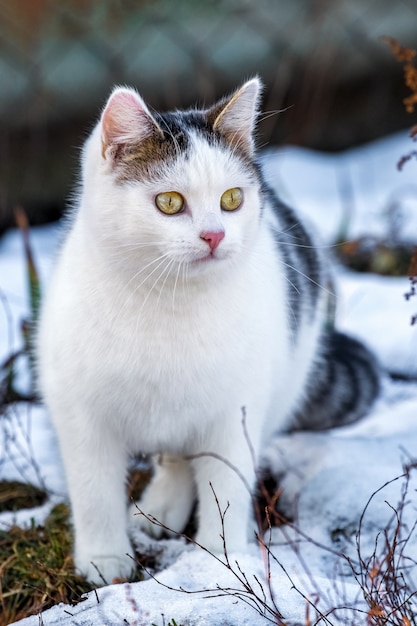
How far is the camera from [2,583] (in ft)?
6.21

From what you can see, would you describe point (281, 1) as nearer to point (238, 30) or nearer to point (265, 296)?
point (238, 30)

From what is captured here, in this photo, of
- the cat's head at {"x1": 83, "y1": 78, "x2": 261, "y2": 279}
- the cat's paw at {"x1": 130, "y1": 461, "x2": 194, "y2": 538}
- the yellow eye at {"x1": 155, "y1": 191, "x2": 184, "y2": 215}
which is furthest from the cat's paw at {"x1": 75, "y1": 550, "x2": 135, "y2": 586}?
the yellow eye at {"x1": 155, "y1": 191, "x2": 184, "y2": 215}

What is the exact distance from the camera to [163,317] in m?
1.80

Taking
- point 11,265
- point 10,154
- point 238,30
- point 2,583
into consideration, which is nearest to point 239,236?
point 2,583

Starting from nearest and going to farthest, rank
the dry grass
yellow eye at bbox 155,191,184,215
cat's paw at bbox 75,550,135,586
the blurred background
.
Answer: yellow eye at bbox 155,191,184,215 < the dry grass < cat's paw at bbox 75,550,135,586 < the blurred background

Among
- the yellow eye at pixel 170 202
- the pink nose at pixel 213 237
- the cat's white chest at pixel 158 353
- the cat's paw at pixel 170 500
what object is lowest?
the cat's paw at pixel 170 500

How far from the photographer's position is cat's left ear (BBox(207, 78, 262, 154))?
184 cm

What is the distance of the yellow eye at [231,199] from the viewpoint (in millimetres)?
1748

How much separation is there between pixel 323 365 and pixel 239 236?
99 centimetres

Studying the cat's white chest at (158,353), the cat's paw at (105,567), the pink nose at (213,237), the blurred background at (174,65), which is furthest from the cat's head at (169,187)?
the blurred background at (174,65)

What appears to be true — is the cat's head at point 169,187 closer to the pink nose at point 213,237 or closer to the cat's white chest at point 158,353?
the pink nose at point 213,237

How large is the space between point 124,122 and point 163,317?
0.41m

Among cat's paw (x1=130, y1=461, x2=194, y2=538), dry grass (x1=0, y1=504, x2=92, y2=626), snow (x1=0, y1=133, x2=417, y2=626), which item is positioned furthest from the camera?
cat's paw (x1=130, y1=461, x2=194, y2=538)

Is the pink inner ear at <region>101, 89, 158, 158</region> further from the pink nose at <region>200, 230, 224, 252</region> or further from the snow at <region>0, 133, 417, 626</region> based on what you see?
the snow at <region>0, 133, 417, 626</region>
